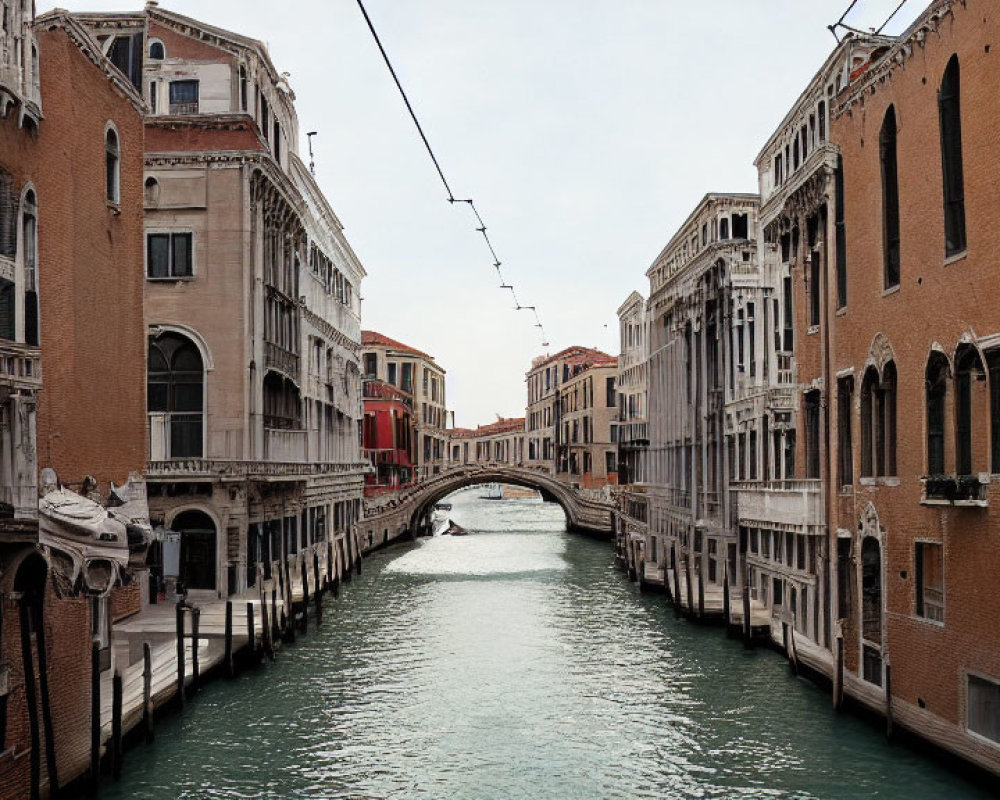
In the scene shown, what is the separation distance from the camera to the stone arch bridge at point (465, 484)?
59.6 metres

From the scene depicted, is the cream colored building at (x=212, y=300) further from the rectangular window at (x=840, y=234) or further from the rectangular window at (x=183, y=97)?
the rectangular window at (x=840, y=234)

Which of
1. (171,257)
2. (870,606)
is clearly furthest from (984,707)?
(171,257)

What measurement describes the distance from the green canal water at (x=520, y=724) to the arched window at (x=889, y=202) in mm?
6691

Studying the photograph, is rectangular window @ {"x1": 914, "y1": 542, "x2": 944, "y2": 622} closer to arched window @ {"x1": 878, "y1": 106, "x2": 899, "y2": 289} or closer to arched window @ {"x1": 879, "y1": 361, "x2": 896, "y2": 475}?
arched window @ {"x1": 879, "y1": 361, "x2": 896, "y2": 475}

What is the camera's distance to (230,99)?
31.6m

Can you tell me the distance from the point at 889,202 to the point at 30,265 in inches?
463

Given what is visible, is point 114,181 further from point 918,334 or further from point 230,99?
point 230,99

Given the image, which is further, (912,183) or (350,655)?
(350,655)

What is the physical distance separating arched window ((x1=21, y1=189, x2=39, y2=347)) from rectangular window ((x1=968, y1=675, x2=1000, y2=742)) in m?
11.8

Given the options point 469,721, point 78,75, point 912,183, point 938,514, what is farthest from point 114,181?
point 938,514

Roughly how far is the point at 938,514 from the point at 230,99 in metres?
22.7

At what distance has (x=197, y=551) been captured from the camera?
2969cm

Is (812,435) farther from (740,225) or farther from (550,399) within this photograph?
(550,399)

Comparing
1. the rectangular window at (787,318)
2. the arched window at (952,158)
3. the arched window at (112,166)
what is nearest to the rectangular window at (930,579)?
the arched window at (952,158)
